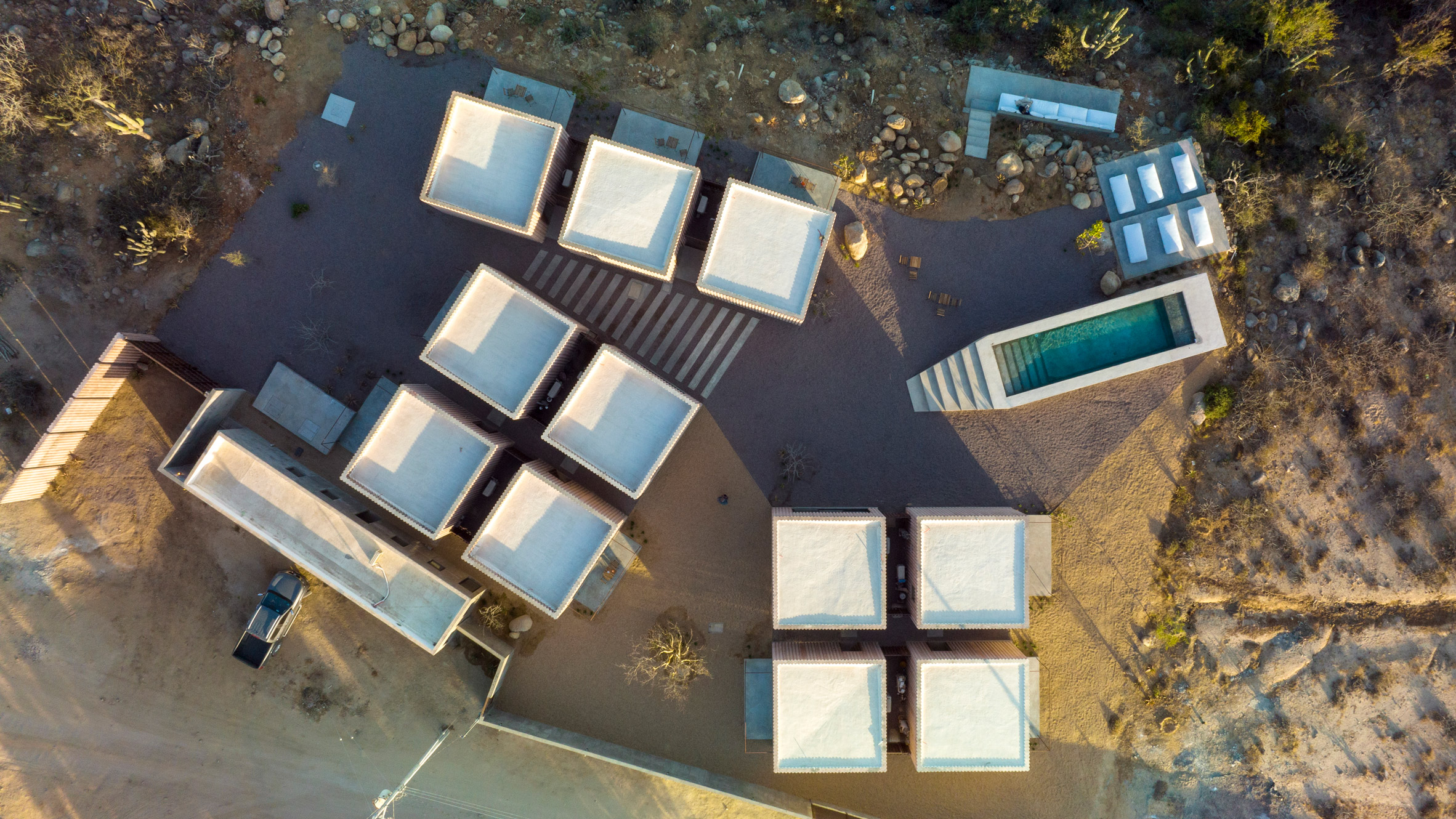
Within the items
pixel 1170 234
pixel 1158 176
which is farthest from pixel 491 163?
pixel 1170 234

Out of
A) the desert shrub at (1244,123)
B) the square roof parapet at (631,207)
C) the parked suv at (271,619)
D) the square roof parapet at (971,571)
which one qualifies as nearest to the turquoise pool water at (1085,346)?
the square roof parapet at (971,571)

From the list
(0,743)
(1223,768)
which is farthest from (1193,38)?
(0,743)

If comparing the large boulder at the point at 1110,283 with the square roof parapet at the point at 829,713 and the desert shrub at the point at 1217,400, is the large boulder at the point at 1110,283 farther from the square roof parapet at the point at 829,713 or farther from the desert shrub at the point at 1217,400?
the square roof parapet at the point at 829,713

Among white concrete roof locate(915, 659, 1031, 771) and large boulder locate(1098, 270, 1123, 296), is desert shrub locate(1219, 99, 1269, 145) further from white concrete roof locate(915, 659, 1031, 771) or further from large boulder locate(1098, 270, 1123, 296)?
white concrete roof locate(915, 659, 1031, 771)

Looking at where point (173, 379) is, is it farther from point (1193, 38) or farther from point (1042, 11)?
point (1193, 38)

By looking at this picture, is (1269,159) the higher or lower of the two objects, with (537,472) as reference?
higher

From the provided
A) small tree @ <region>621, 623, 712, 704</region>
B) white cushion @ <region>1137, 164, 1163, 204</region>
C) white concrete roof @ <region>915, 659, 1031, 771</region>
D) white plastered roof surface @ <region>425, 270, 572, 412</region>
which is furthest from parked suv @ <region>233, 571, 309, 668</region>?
white cushion @ <region>1137, 164, 1163, 204</region>
